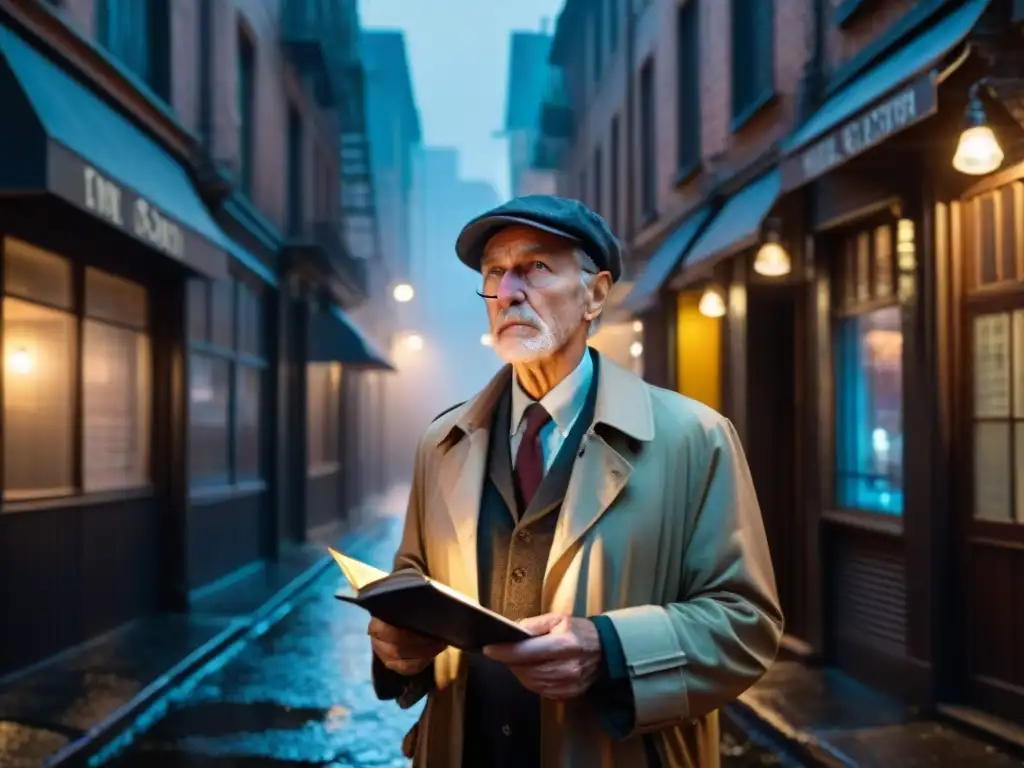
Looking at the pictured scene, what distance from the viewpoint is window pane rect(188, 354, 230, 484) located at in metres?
12.2

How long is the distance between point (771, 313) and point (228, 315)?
748 cm

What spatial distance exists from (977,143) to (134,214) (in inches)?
223

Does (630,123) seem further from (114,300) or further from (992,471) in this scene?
(992,471)

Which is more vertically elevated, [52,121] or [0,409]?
[52,121]

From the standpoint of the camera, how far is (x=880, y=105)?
19.4 ft

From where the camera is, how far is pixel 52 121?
21.8ft

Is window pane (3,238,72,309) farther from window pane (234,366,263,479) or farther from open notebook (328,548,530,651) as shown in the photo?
open notebook (328,548,530,651)

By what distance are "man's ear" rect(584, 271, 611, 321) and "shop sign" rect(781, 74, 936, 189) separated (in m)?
3.61

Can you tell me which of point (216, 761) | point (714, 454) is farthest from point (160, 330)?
point (714, 454)

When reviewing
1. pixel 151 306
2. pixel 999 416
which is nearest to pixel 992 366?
pixel 999 416

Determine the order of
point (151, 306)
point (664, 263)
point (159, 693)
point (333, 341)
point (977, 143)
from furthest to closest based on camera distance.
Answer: point (333, 341) → point (664, 263) → point (151, 306) → point (159, 693) → point (977, 143)

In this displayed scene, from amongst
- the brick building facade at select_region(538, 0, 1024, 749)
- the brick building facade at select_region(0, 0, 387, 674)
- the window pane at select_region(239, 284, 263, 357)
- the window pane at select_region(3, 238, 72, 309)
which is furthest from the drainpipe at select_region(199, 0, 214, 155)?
the brick building facade at select_region(538, 0, 1024, 749)

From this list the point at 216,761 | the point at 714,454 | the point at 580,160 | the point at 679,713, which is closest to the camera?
the point at 679,713

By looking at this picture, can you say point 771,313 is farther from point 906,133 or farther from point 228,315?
point 228,315
